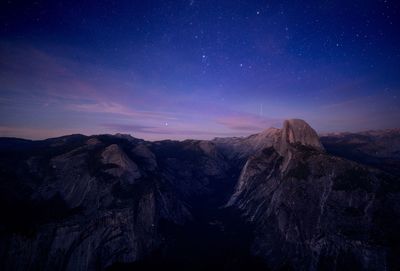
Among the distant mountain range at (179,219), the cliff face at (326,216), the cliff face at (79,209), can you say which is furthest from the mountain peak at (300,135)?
the cliff face at (79,209)

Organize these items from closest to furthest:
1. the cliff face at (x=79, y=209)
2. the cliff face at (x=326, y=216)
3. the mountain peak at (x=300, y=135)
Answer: the cliff face at (x=326, y=216)
the cliff face at (x=79, y=209)
the mountain peak at (x=300, y=135)

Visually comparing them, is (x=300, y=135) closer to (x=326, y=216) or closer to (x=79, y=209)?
(x=326, y=216)

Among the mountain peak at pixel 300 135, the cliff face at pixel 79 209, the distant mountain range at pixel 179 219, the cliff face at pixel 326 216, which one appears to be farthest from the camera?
the mountain peak at pixel 300 135

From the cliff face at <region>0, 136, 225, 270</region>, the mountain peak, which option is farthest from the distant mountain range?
the mountain peak

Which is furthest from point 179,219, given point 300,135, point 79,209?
point 300,135

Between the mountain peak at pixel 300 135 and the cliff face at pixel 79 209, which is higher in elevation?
the mountain peak at pixel 300 135

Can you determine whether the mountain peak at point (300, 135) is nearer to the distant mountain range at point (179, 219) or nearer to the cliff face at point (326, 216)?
the distant mountain range at point (179, 219)

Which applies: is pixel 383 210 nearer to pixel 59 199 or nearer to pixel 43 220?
pixel 43 220

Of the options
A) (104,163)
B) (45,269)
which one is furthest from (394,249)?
(104,163)

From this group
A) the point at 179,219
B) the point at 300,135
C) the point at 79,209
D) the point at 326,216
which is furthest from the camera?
the point at 300,135
